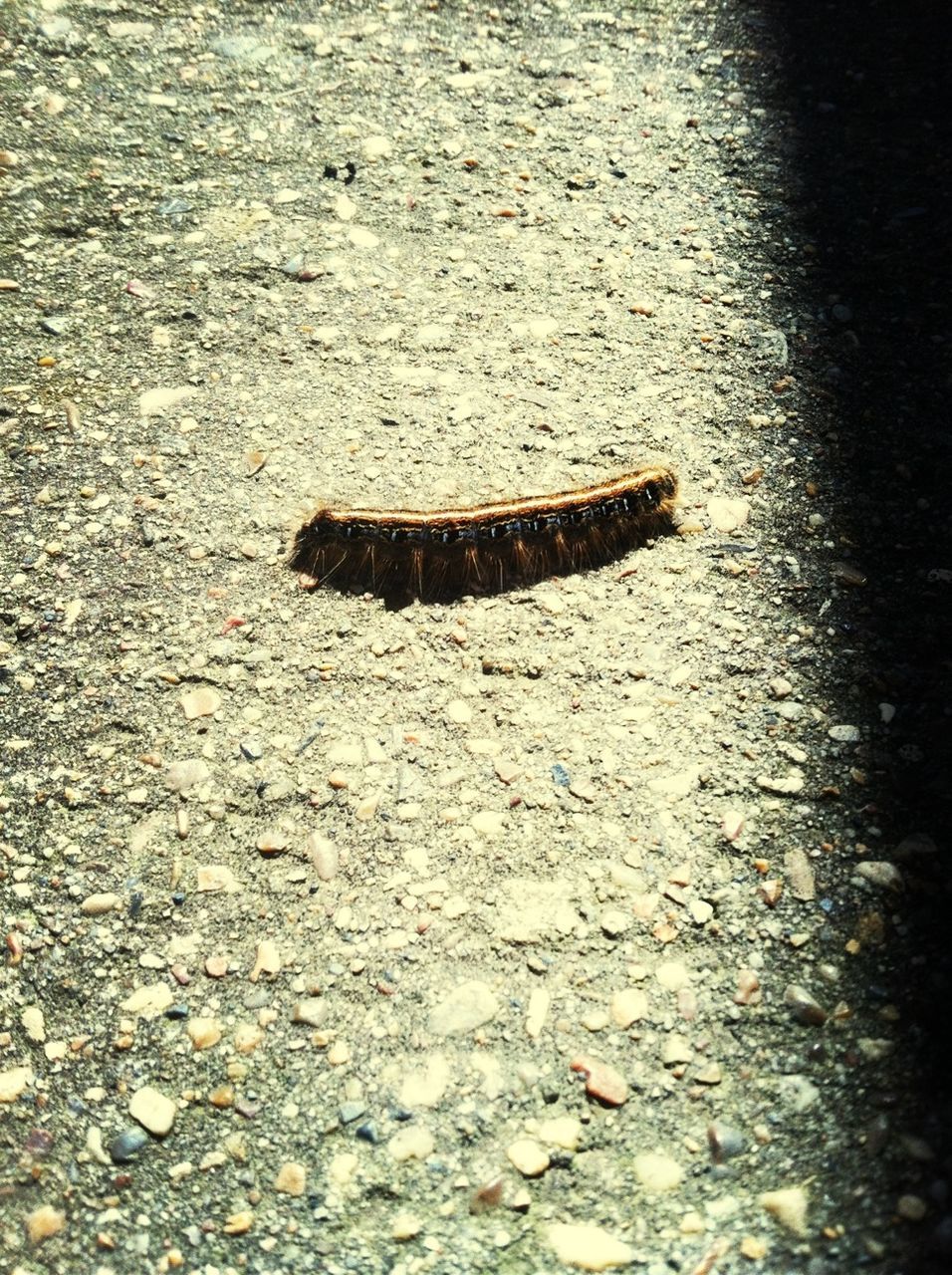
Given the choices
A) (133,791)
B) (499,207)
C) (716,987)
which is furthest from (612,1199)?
(499,207)

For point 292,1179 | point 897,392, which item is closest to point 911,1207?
point 292,1179

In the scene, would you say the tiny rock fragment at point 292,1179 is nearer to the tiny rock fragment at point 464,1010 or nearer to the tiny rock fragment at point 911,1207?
the tiny rock fragment at point 464,1010

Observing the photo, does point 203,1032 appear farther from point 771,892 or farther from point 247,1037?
point 771,892

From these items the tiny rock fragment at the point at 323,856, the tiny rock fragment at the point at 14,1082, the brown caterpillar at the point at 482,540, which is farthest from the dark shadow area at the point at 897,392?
the tiny rock fragment at the point at 14,1082

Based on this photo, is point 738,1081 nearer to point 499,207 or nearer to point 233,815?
point 233,815

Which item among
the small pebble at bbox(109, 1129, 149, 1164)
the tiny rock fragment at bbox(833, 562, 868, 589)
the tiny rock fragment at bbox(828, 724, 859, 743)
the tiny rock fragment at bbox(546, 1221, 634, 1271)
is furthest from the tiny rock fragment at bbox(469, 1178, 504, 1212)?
the tiny rock fragment at bbox(833, 562, 868, 589)
